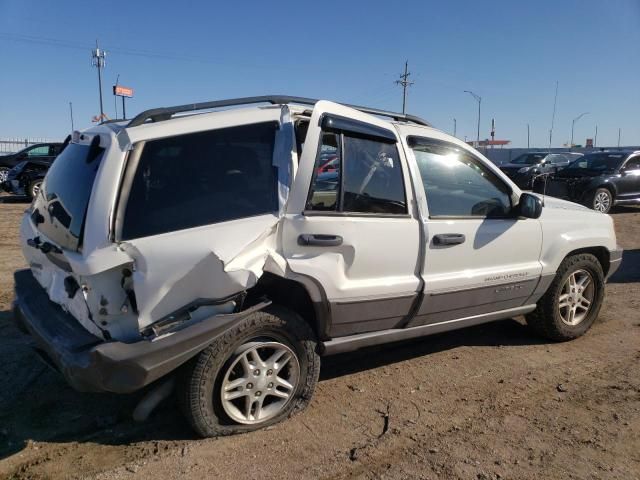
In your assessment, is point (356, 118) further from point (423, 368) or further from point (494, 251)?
point (423, 368)

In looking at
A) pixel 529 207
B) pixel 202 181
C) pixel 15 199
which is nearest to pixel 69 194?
pixel 202 181

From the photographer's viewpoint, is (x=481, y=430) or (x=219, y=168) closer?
(x=219, y=168)

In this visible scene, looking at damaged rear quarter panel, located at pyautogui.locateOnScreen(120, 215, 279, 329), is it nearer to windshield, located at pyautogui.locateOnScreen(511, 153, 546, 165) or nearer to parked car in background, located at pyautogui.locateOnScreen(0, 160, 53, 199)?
parked car in background, located at pyautogui.locateOnScreen(0, 160, 53, 199)

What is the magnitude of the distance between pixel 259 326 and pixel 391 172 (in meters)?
1.41

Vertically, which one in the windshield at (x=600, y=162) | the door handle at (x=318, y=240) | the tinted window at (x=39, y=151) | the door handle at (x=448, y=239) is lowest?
the door handle at (x=448, y=239)

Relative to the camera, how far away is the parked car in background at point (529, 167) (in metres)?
18.2

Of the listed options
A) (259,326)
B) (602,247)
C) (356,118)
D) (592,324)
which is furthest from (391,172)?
(592,324)

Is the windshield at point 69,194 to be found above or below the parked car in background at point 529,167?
below

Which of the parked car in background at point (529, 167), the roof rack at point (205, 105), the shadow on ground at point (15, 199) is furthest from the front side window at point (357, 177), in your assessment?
the shadow on ground at point (15, 199)

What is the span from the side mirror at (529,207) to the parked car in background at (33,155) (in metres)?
15.8

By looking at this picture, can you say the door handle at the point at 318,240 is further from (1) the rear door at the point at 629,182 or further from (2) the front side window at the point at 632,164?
(2) the front side window at the point at 632,164

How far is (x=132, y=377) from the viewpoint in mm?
2707

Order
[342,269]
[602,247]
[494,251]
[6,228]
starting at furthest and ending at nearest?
1. [6,228]
2. [602,247]
3. [494,251]
4. [342,269]

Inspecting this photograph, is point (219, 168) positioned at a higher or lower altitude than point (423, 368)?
higher
